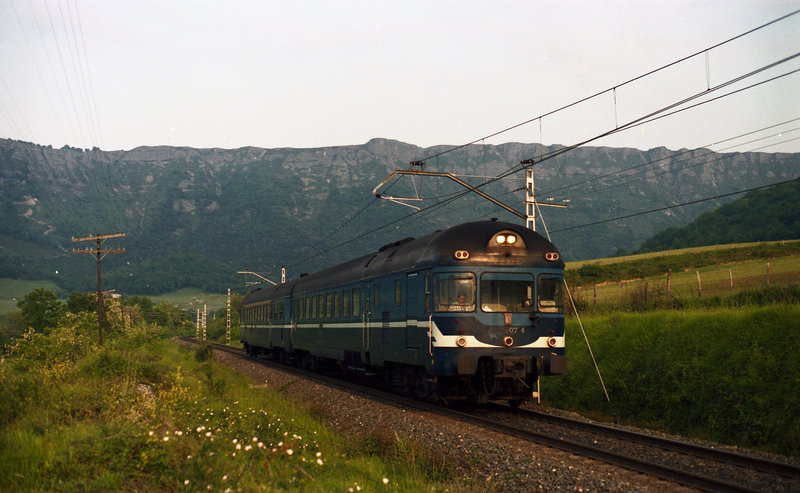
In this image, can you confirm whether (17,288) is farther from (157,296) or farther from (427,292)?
(427,292)

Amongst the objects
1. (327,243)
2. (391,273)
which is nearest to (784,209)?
(391,273)

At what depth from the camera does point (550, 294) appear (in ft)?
47.7

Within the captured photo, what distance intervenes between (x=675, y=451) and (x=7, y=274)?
203780 millimetres

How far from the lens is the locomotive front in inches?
541

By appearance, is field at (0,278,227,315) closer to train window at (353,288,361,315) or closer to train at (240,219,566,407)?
train window at (353,288,361,315)

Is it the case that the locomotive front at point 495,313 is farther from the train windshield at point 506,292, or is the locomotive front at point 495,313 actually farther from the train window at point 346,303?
the train window at point 346,303

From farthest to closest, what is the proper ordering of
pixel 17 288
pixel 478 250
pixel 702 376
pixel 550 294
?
pixel 17 288
pixel 550 294
pixel 478 250
pixel 702 376

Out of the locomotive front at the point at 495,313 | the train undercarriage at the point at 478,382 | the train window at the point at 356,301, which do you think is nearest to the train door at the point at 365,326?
the train window at the point at 356,301

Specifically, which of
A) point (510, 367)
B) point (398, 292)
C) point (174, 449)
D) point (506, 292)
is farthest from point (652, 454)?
point (398, 292)

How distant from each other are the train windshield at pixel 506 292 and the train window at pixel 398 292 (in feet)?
8.54

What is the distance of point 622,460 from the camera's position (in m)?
9.36

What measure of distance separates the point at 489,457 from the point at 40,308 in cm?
10618

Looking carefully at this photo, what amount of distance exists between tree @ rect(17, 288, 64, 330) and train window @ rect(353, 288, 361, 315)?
8997 cm

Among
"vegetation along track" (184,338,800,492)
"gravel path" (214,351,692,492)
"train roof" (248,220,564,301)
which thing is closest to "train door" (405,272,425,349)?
"train roof" (248,220,564,301)
